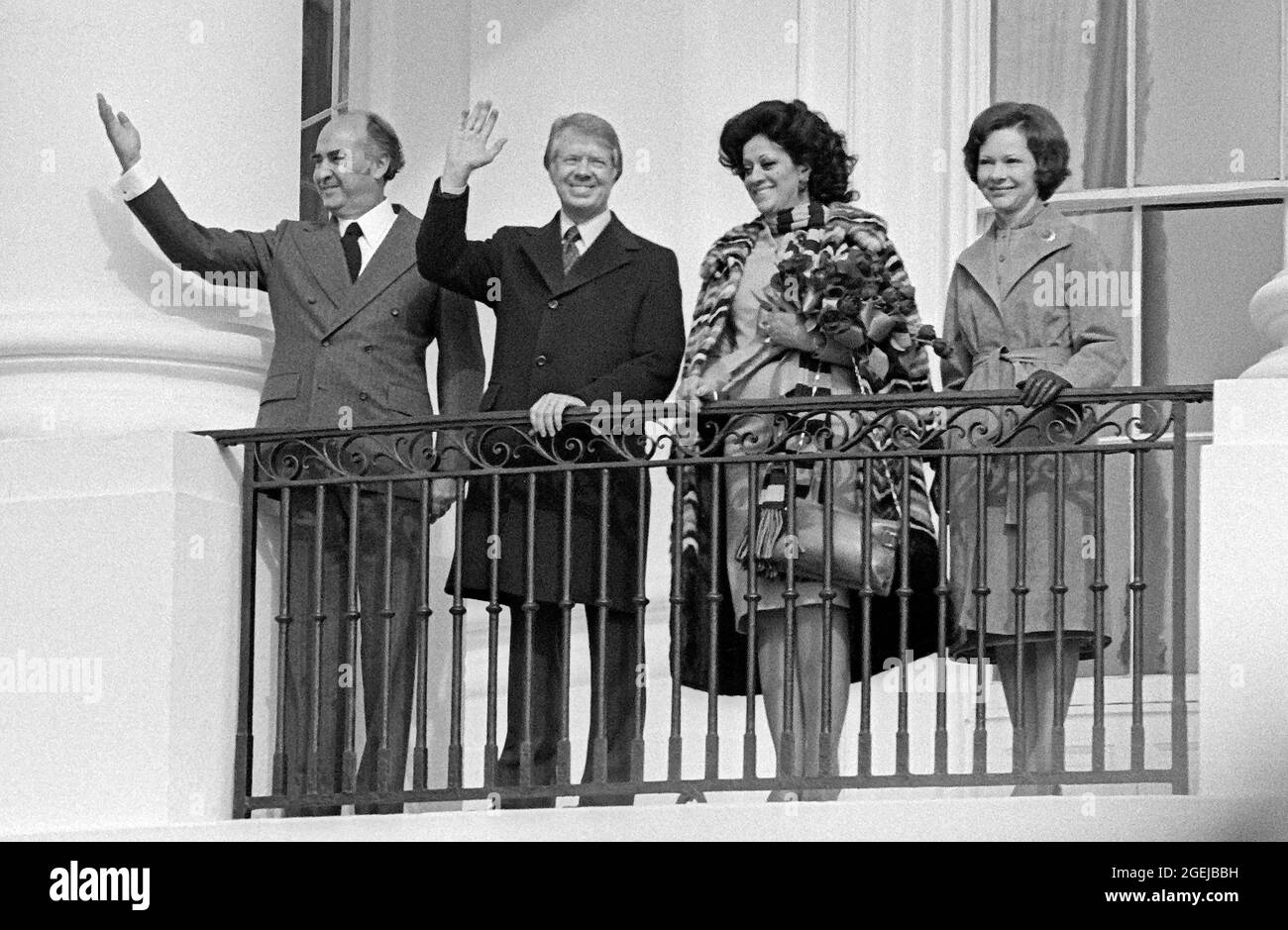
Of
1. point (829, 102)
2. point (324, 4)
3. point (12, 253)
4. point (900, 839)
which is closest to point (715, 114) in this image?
point (829, 102)

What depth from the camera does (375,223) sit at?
1007 cm

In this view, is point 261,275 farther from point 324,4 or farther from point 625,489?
point 324,4

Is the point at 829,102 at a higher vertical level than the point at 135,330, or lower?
higher

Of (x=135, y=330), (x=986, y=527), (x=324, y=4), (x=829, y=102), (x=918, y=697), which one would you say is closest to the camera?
(x=986, y=527)

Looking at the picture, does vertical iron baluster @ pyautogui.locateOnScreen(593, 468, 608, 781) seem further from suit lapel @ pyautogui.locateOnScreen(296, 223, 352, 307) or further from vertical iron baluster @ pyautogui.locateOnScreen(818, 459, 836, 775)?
suit lapel @ pyautogui.locateOnScreen(296, 223, 352, 307)

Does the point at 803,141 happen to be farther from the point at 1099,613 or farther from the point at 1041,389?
the point at 1099,613

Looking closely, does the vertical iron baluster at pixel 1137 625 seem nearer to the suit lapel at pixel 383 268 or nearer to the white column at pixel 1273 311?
the white column at pixel 1273 311

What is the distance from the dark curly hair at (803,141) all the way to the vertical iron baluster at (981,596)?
94 cm

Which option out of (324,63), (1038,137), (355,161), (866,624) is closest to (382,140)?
(355,161)

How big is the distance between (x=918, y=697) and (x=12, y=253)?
10.3 feet

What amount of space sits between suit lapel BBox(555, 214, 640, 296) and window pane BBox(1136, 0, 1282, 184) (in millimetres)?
2334

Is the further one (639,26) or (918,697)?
(639,26)

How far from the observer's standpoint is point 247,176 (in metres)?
10.1
